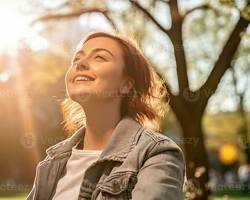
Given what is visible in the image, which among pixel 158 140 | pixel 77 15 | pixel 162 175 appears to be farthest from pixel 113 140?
pixel 77 15

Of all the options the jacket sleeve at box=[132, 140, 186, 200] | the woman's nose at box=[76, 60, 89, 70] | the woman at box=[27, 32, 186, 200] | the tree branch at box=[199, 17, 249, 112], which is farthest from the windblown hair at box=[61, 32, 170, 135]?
the tree branch at box=[199, 17, 249, 112]

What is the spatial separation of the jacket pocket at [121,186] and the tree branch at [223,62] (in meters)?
8.86

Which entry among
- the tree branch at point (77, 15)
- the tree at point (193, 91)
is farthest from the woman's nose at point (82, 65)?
the tree branch at point (77, 15)

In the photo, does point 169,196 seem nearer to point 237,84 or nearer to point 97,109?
point 97,109

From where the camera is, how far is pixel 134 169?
216 centimetres

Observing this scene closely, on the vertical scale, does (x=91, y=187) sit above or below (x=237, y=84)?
above

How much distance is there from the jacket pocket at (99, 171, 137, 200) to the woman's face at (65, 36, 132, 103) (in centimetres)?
42

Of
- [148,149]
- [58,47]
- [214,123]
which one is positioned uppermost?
[148,149]

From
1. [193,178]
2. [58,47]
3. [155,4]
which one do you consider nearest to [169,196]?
[193,178]

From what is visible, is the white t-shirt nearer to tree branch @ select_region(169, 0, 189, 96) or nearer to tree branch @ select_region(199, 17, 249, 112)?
tree branch @ select_region(199, 17, 249, 112)

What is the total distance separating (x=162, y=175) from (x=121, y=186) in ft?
0.53

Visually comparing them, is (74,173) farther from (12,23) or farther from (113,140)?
(12,23)

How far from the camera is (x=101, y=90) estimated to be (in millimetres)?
2426

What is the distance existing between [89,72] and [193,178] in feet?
27.6
